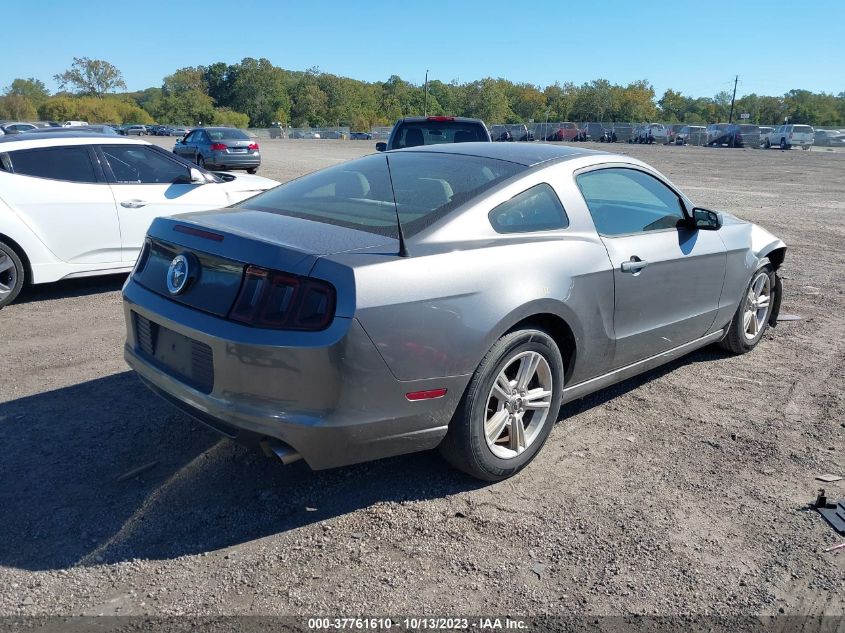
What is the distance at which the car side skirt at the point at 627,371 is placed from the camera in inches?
157

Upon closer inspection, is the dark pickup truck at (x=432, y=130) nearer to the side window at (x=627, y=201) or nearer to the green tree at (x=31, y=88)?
the side window at (x=627, y=201)

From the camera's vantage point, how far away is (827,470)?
12.6 feet

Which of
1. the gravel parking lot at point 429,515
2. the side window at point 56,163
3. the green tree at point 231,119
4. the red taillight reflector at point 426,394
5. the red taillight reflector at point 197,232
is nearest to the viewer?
the gravel parking lot at point 429,515

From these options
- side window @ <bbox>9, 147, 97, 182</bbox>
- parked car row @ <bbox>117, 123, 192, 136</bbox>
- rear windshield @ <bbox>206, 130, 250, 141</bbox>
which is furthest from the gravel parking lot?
parked car row @ <bbox>117, 123, 192, 136</bbox>

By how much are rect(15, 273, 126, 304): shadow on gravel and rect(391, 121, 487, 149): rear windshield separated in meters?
4.97

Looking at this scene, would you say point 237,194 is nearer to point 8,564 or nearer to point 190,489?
point 190,489

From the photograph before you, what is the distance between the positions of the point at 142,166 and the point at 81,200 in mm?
859

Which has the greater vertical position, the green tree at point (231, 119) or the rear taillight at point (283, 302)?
the green tree at point (231, 119)

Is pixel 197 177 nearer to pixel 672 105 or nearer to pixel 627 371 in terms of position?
pixel 627 371

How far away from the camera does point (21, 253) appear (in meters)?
6.62

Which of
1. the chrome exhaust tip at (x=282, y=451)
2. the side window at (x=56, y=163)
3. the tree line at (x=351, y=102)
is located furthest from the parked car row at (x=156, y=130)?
the chrome exhaust tip at (x=282, y=451)

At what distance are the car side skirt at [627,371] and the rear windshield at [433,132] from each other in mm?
6802

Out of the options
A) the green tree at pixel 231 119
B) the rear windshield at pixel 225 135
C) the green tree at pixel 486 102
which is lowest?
the rear windshield at pixel 225 135

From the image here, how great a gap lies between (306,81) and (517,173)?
150 metres
